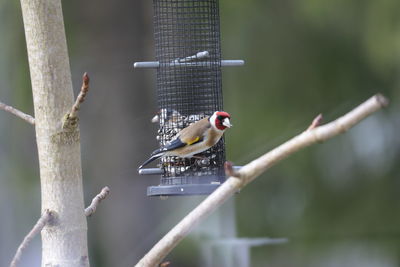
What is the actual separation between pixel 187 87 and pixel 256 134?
9.85 feet

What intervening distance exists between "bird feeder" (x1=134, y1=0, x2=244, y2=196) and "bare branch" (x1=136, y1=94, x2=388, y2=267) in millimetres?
1973

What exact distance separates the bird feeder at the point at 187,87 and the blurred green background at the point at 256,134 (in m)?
2.34

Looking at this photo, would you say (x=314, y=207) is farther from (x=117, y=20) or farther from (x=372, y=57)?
(x=117, y=20)

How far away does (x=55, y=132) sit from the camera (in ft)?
6.99

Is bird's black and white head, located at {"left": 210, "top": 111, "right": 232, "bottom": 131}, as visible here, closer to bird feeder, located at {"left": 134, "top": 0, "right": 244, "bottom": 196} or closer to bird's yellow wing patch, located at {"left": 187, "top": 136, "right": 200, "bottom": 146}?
bird's yellow wing patch, located at {"left": 187, "top": 136, "right": 200, "bottom": 146}

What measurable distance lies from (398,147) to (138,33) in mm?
2841

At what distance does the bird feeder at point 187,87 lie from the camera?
3.88m

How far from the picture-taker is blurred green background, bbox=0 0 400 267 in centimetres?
671

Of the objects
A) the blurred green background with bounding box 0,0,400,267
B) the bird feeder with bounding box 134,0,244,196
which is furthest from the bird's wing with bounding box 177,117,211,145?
the blurred green background with bounding box 0,0,400,267

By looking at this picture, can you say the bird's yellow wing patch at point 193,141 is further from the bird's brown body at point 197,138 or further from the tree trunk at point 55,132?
the tree trunk at point 55,132

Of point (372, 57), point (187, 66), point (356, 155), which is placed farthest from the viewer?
point (356, 155)

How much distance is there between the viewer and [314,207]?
7.30 m

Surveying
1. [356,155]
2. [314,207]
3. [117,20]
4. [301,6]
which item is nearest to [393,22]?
[301,6]

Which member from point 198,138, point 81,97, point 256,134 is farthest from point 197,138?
point 256,134
